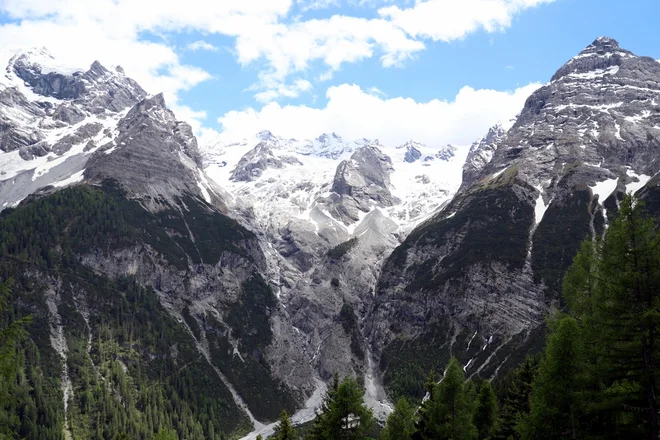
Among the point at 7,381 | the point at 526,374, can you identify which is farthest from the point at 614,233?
the point at 7,381

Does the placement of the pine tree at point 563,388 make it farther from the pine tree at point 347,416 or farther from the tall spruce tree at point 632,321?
the pine tree at point 347,416

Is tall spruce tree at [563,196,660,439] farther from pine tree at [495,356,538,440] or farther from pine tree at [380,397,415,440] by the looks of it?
pine tree at [380,397,415,440]

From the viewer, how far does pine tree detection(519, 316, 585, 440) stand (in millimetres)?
30562

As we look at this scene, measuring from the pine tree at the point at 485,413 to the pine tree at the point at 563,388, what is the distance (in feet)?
54.6

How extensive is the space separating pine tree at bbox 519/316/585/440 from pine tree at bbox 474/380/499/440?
1665 cm

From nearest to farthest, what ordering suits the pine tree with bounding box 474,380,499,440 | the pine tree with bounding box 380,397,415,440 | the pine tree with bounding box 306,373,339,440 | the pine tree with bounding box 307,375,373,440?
the pine tree with bounding box 307,375,373,440, the pine tree with bounding box 380,397,415,440, the pine tree with bounding box 306,373,339,440, the pine tree with bounding box 474,380,499,440

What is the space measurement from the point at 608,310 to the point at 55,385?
562ft

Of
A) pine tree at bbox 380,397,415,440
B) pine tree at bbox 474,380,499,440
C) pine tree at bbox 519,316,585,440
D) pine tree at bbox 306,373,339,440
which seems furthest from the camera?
pine tree at bbox 474,380,499,440

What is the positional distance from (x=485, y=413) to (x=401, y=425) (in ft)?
25.5

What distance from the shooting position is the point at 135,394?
180 meters

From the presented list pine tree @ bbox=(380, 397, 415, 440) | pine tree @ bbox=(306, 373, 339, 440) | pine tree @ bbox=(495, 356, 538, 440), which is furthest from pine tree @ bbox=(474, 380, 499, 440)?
pine tree @ bbox=(306, 373, 339, 440)

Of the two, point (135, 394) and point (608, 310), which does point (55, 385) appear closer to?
point (135, 394)

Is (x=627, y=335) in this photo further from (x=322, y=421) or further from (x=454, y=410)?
(x=322, y=421)

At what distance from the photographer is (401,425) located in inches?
1821
